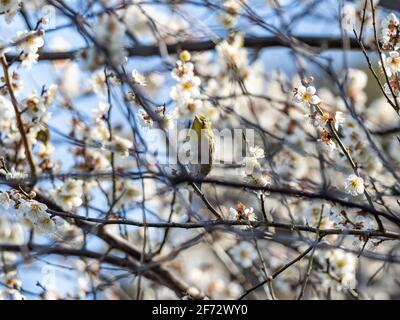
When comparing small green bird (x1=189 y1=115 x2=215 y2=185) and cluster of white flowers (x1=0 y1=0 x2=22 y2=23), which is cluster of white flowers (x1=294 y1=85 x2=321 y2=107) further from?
cluster of white flowers (x1=0 y1=0 x2=22 y2=23)

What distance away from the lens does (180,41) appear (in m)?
4.16

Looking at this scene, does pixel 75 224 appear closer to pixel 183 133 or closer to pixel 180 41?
pixel 183 133

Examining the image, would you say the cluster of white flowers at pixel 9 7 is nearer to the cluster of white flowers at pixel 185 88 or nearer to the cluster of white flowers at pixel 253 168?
the cluster of white flowers at pixel 185 88

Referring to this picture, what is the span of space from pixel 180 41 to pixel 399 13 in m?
1.20

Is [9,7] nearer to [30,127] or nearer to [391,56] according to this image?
[30,127]

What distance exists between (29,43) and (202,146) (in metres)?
0.94

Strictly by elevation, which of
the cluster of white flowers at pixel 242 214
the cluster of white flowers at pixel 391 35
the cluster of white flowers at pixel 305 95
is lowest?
the cluster of white flowers at pixel 242 214

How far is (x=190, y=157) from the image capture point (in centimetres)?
335

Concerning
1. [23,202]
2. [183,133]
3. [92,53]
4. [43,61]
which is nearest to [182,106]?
[183,133]

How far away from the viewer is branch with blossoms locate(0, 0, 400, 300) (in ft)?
8.82

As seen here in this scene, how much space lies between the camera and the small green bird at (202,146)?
3.34 meters

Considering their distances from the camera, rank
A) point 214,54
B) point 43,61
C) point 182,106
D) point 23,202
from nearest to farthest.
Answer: point 23,202 < point 182,106 < point 43,61 < point 214,54

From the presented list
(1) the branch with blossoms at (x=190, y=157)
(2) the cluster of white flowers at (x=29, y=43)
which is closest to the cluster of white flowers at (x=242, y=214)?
(1) the branch with blossoms at (x=190, y=157)
